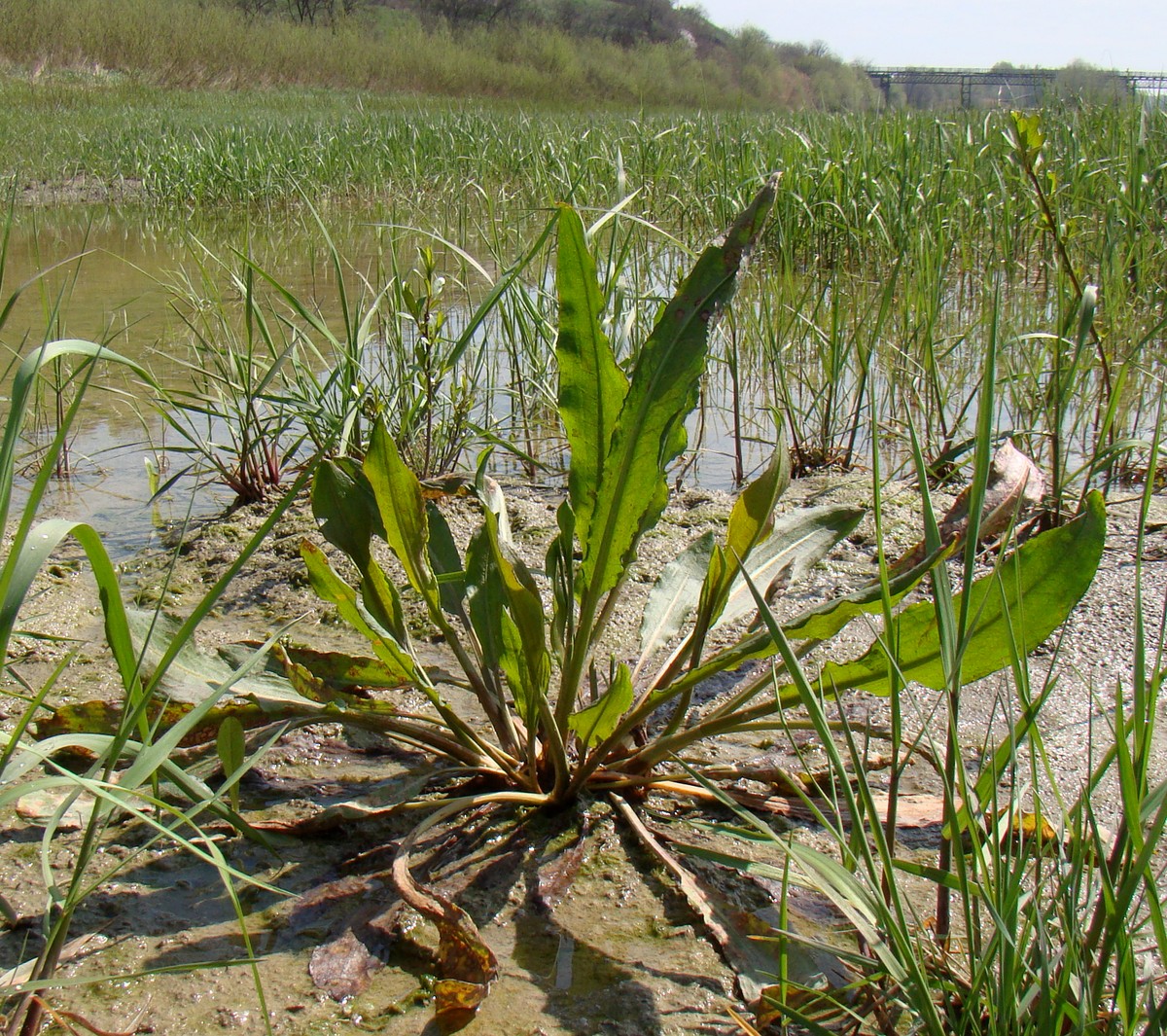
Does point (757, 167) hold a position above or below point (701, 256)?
above

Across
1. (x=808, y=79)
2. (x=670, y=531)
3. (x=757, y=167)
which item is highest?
(x=808, y=79)

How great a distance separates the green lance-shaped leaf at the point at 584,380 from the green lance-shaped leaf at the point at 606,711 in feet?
0.67

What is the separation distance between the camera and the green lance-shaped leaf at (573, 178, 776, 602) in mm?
1106

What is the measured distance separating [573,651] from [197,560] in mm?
1198

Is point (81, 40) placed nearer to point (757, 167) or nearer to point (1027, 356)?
point (757, 167)

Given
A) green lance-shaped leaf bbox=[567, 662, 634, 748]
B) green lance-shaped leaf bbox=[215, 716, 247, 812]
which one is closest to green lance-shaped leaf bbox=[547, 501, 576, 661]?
green lance-shaped leaf bbox=[567, 662, 634, 748]

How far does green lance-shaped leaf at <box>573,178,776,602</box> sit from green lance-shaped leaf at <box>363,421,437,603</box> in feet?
0.70

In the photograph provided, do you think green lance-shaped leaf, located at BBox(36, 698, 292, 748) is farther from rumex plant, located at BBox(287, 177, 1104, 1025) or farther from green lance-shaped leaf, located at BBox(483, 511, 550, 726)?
green lance-shaped leaf, located at BBox(483, 511, 550, 726)

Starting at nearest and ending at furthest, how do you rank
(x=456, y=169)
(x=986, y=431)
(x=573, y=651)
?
(x=986, y=431)
(x=573, y=651)
(x=456, y=169)

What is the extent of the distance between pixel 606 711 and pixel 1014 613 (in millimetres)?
447

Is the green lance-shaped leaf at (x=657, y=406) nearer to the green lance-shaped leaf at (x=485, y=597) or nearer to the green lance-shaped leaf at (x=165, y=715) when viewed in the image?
the green lance-shaped leaf at (x=485, y=597)

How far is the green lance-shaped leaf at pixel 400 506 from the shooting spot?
1.21 meters

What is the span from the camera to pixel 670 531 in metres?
2.17

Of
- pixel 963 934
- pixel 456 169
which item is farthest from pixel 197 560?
pixel 456 169
